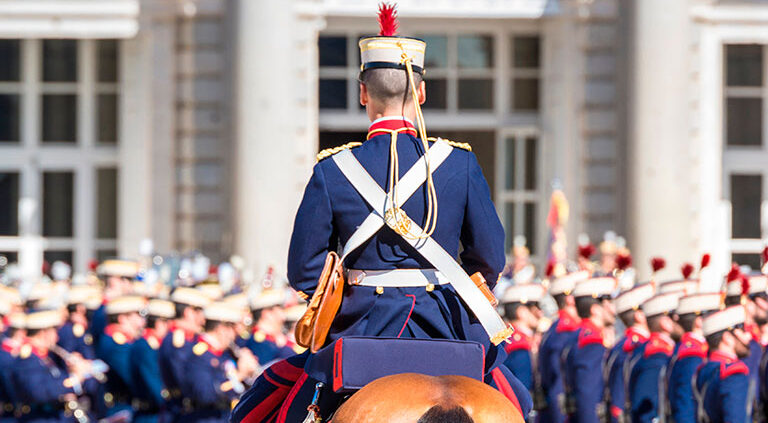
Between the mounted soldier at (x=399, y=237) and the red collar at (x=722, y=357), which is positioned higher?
the mounted soldier at (x=399, y=237)

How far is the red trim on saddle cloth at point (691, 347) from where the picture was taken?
7973 millimetres

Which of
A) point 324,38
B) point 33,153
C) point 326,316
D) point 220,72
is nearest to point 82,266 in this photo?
point 33,153

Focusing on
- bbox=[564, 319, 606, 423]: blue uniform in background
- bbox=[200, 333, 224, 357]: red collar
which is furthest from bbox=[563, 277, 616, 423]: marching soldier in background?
bbox=[200, 333, 224, 357]: red collar

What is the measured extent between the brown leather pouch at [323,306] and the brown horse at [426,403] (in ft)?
2.21

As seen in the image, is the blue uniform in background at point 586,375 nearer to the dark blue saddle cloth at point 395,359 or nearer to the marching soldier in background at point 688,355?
the marching soldier in background at point 688,355

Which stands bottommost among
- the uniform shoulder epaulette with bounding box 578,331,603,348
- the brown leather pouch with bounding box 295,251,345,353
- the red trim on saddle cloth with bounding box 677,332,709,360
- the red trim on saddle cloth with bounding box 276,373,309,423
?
the uniform shoulder epaulette with bounding box 578,331,603,348

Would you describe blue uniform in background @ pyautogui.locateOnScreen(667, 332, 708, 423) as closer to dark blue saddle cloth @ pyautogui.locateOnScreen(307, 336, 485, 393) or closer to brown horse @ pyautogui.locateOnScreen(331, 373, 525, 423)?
dark blue saddle cloth @ pyautogui.locateOnScreen(307, 336, 485, 393)

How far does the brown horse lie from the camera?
3.67 metres

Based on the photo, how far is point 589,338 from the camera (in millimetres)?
8938

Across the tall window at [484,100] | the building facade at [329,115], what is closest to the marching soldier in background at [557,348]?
the building facade at [329,115]

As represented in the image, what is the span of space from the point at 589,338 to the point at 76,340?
4699mm

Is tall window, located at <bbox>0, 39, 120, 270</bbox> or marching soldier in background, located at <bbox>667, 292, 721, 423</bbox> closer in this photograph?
marching soldier in background, located at <bbox>667, 292, 721, 423</bbox>

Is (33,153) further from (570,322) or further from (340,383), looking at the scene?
(340,383)

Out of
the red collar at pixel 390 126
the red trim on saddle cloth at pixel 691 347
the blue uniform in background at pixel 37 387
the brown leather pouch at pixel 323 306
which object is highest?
the red collar at pixel 390 126
